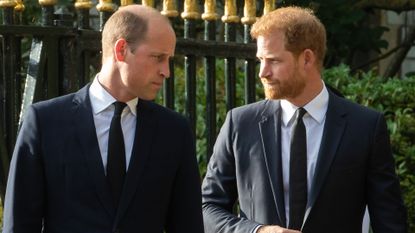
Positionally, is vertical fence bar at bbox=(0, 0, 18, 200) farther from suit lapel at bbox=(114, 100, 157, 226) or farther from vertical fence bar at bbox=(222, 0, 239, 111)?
vertical fence bar at bbox=(222, 0, 239, 111)

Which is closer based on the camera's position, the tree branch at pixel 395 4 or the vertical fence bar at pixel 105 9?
the vertical fence bar at pixel 105 9

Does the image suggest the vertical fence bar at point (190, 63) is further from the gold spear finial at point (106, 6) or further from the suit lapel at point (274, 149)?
the suit lapel at point (274, 149)

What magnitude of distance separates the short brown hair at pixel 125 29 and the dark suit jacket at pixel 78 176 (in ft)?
0.73

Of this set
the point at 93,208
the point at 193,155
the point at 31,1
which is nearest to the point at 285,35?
the point at 193,155

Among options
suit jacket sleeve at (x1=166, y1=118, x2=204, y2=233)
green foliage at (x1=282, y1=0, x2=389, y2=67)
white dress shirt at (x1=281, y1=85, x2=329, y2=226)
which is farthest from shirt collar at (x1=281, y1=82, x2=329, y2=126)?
green foliage at (x1=282, y1=0, x2=389, y2=67)

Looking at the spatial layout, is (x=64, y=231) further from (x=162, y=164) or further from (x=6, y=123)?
(x=6, y=123)

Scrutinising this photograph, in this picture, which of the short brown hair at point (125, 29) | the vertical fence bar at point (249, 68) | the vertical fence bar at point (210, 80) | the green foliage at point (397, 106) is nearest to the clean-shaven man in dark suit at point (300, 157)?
the short brown hair at point (125, 29)

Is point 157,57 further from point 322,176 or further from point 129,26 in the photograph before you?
point 322,176

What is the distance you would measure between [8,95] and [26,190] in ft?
4.47

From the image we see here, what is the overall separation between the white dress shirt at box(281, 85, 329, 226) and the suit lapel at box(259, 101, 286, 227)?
2cm

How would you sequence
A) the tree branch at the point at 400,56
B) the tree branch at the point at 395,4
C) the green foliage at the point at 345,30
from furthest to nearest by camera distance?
the tree branch at the point at 400,56 < the tree branch at the point at 395,4 < the green foliage at the point at 345,30

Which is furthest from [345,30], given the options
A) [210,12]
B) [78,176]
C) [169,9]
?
[78,176]

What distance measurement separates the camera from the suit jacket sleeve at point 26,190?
4742mm

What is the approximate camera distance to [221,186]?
5641mm
